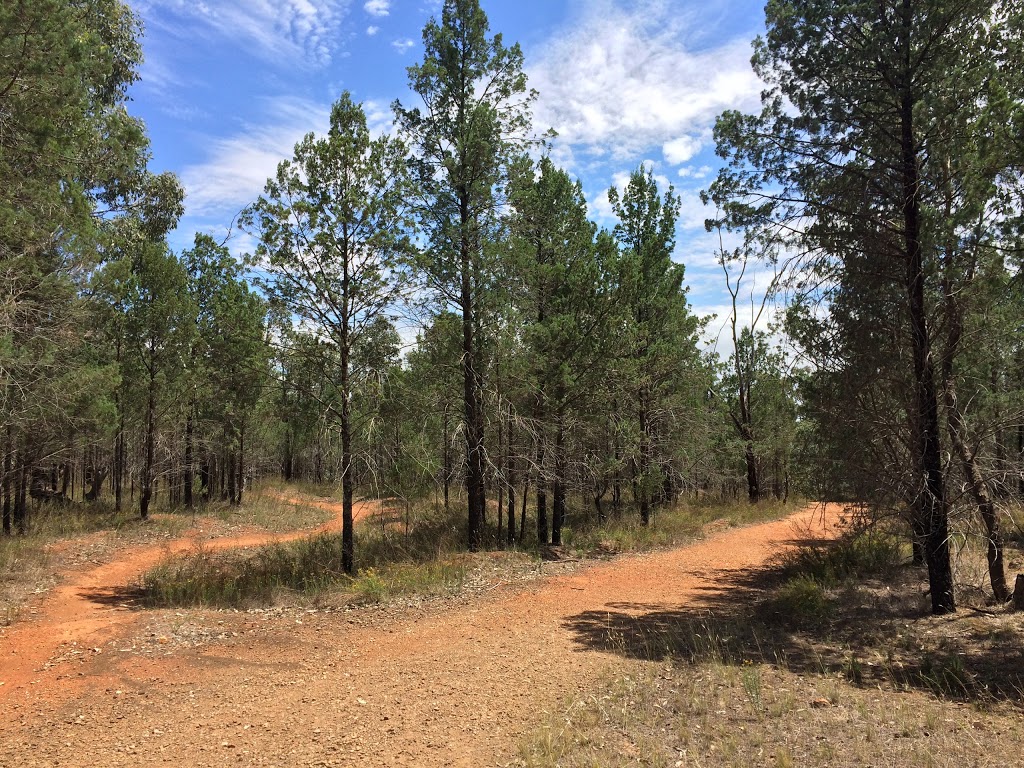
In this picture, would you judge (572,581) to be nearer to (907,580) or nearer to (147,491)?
(907,580)

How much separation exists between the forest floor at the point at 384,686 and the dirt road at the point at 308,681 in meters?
0.02

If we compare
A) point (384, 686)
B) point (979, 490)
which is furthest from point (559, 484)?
point (384, 686)

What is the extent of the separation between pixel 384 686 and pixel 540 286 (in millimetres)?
10109

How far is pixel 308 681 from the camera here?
249 inches

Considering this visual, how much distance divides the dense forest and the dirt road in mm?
3660

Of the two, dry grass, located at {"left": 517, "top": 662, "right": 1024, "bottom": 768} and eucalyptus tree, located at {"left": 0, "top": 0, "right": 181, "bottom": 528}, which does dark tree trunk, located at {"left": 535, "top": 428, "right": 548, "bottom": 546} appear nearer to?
dry grass, located at {"left": 517, "top": 662, "right": 1024, "bottom": 768}

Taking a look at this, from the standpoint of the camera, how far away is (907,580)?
9938 millimetres

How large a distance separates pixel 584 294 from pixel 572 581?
709cm

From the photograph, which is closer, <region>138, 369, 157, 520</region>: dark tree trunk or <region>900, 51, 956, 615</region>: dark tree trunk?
<region>900, 51, 956, 615</region>: dark tree trunk

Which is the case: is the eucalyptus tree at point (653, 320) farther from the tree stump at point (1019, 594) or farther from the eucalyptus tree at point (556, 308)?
the tree stump at point (1019, 594)

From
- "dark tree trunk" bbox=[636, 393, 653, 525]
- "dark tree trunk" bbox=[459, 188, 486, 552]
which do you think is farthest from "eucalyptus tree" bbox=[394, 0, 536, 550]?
"dark tree trunk" bbox=[636, 393, 653, 525]

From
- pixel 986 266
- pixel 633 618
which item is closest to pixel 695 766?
pixel 633 618

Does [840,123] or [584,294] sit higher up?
[840,123]

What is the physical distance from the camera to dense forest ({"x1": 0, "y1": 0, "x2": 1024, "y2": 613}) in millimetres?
7770
